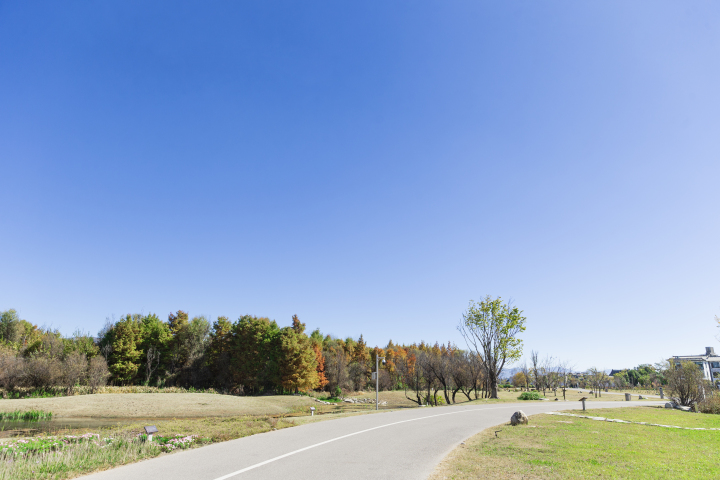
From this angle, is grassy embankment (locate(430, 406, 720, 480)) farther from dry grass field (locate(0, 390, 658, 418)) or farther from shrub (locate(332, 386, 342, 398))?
shrub (locate(332, 386, 342, 398))

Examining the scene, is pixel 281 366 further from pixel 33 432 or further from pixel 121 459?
pixel 121 459

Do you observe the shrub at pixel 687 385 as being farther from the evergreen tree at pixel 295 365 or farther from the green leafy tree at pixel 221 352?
the green leafy tree at pixel 221 352

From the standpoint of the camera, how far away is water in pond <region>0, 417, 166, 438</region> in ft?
55.2

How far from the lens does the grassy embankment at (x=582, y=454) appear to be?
25.8 ft

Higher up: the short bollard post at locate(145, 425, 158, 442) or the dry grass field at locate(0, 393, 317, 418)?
the short bollard post at locate(145, 425, 158, 442)

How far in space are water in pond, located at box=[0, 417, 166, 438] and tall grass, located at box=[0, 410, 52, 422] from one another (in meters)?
0.86

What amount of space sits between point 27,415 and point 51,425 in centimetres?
592

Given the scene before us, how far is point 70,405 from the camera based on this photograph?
88.3 feet

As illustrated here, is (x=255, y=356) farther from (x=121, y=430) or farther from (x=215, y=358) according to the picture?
(x=121, y=430)

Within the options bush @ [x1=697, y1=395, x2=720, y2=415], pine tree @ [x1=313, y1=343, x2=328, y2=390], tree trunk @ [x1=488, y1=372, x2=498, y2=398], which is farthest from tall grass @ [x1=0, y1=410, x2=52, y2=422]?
bush @ [x1=697, y1=395, x2=720, y2=415]

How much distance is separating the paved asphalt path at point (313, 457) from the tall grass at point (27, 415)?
19900 millimetres

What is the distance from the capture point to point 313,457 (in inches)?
346

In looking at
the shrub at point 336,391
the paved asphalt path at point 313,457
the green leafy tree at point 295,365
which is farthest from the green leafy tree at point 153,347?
the paved asphalt path at point 313,457

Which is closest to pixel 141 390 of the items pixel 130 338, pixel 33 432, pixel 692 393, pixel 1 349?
pixel 130 338
